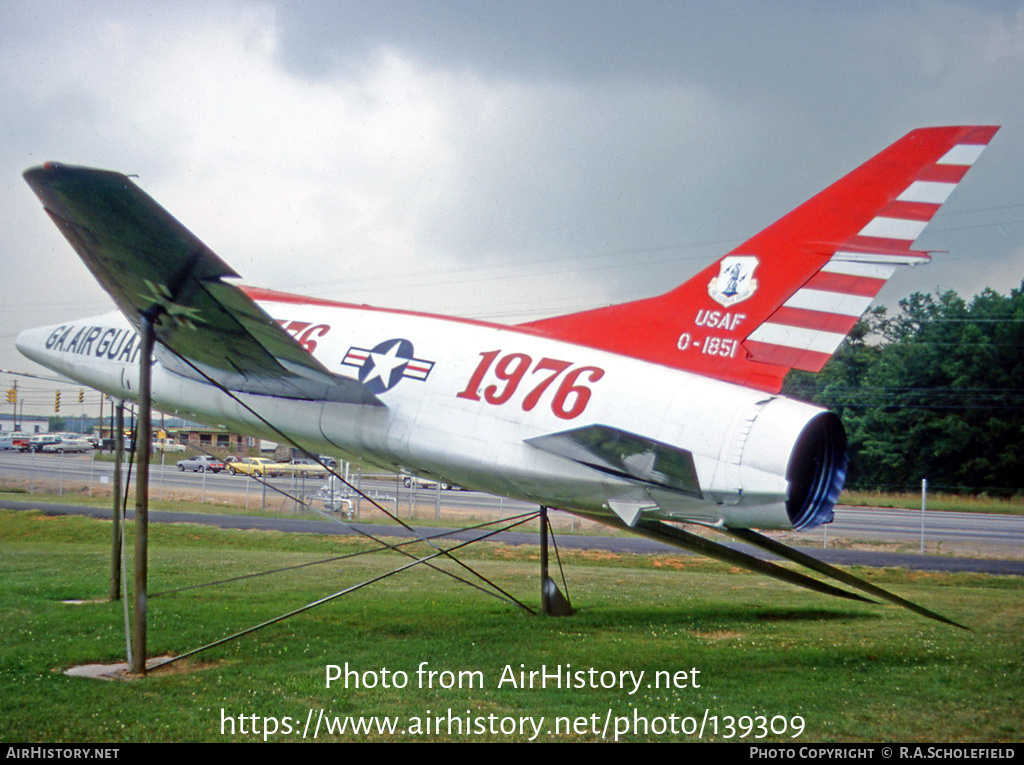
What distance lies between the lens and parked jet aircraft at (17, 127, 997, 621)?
248 inches

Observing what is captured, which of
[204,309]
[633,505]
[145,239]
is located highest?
[145,239]

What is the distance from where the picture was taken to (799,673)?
7715mm

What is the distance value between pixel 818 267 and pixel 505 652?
5028mm

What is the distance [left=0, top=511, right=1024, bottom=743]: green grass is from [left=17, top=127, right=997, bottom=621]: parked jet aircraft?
1261 mm

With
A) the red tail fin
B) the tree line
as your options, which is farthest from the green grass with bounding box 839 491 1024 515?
the red tail fin

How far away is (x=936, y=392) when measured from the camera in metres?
19.7

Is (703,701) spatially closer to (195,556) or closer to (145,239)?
(145,239)

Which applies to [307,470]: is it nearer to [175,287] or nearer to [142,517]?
[142,517]

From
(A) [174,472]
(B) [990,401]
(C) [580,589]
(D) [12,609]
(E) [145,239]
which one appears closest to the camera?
(E) [145,239]

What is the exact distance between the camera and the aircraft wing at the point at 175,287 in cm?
601

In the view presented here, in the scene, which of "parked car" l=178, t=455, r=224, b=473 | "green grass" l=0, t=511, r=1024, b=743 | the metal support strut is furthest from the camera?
"parked car" l=178, t=455, r=224, b=473

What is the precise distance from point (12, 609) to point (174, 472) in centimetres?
3266

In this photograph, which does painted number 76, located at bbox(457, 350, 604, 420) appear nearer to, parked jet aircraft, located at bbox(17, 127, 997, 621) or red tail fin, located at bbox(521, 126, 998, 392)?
parked jet aircraft, located at bbox(17, 127, 997, 621)

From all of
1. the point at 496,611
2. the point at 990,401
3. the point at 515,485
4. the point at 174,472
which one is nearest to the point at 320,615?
the point at 496,611
